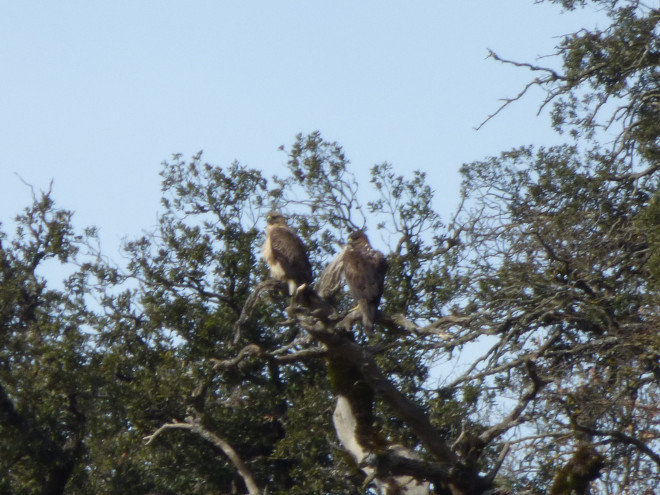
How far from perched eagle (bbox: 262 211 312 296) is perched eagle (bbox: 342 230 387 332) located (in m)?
0.47

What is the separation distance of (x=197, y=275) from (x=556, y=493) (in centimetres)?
601

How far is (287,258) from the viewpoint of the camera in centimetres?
1014

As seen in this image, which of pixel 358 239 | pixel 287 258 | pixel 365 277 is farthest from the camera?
pixel 358 239

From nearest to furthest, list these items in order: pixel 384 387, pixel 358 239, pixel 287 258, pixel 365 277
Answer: pixel 384 387, pixel 365 277, pixel 287 258, pixel 358 239

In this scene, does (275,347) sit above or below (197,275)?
below

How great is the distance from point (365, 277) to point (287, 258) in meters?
1.03

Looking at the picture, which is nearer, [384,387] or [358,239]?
[384,387]

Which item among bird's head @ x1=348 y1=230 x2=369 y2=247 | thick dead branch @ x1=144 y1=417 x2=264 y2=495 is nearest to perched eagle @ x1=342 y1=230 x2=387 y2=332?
bird's head @ x1=348 y1=230 x2=369 y2=247

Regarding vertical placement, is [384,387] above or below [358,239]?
below

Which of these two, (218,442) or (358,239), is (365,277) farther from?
(218,442)

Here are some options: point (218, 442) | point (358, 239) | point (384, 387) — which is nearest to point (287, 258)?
point (358, 239)

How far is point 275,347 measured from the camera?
12359mm

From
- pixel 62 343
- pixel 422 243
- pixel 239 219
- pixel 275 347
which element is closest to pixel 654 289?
pixel 422 243

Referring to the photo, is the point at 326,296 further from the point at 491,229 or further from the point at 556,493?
the point at 491,229
